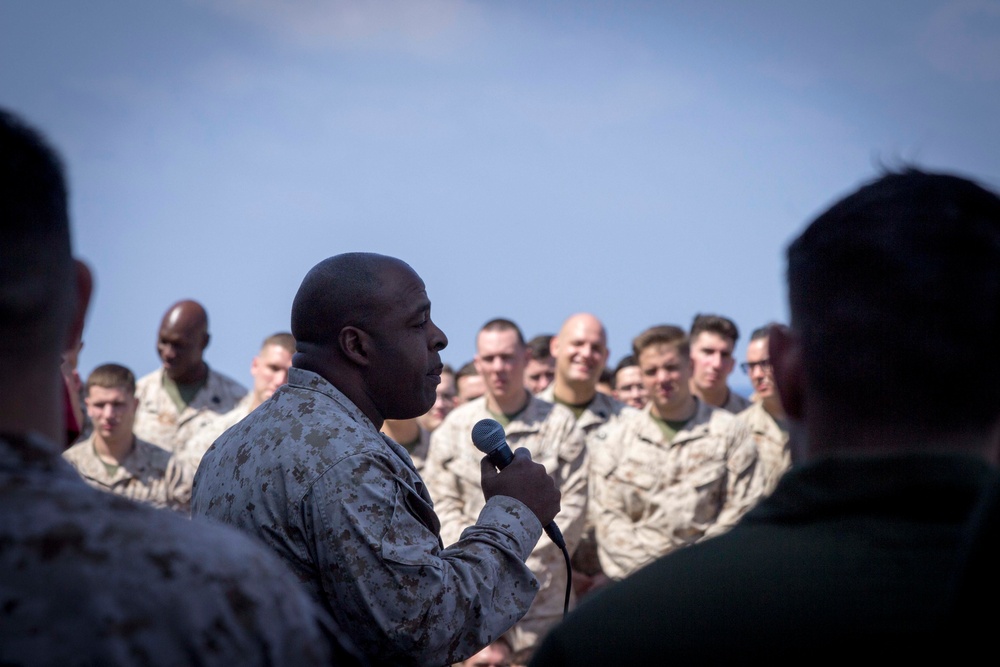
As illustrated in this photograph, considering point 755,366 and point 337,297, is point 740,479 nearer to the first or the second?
point 755,366

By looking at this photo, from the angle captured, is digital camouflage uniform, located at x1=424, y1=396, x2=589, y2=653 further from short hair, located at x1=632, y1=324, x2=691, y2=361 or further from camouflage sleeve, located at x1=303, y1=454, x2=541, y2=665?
camouflage sleeve, located at x1=303, y1=454, x2=541, y2=665

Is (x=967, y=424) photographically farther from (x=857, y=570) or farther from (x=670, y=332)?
(x=670, y=332)

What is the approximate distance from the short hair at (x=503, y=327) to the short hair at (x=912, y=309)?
702 cm

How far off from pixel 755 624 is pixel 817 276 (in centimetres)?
48

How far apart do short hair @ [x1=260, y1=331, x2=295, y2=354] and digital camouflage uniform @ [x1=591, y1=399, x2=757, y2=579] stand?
2.58 m

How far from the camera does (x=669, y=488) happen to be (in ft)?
24.8

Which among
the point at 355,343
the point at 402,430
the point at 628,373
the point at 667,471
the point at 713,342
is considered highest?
the point at 355,343

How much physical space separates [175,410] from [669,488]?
4359 mm

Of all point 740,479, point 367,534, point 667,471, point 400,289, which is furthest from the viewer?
point 667,471

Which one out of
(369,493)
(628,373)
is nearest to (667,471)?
(628,373)

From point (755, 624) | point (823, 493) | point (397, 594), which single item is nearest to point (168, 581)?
point (755, 624)

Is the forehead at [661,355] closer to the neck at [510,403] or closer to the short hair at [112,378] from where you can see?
the neck at [510,403]

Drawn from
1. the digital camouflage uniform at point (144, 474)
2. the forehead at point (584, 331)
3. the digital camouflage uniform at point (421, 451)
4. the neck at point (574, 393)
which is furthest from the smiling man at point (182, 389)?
the forehead at point (584, 331)

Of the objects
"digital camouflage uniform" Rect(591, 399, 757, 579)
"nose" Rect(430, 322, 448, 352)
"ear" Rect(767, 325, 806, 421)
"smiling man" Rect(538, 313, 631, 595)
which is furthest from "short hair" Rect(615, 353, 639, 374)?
"ear" Rect(767, 325, 806, 421)
